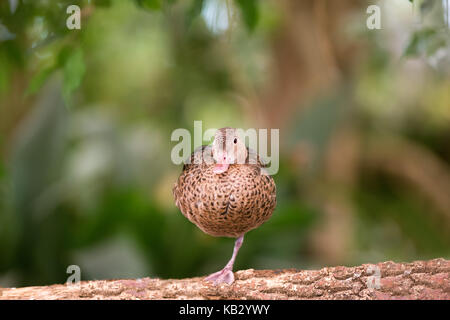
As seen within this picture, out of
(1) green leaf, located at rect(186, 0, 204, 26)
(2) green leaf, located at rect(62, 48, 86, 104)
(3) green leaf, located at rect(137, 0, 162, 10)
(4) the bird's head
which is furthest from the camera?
(3) green leaf, located at rect(137, 0, 162, 10)

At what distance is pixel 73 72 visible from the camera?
1140mm

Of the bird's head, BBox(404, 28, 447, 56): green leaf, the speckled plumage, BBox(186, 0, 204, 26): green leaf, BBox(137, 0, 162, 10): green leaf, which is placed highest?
BBox(137, 0, 162, 10): green leaf

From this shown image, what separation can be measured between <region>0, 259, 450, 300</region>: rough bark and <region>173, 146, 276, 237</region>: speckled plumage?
0.89 feet

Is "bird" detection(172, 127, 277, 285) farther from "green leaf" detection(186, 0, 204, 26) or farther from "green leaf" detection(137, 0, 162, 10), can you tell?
"green leaf" detection(137, 0, 162, 10)

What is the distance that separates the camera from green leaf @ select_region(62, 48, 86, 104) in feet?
3.62

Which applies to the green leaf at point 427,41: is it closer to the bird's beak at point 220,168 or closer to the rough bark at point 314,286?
the rough bark at point 314,286

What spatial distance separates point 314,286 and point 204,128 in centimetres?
168

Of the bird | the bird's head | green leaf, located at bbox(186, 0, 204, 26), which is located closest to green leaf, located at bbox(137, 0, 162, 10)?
green leaf, located at bbox(186, 0, 204, 26)

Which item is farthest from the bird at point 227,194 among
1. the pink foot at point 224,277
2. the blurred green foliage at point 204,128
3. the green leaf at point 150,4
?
the blurred green foliage at point 204,128

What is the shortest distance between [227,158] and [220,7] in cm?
57

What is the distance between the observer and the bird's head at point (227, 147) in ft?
2.60

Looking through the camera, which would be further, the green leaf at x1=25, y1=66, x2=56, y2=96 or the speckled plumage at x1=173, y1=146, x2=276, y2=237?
the green leaf at x1=25, y1=66, x2=56, y2=96

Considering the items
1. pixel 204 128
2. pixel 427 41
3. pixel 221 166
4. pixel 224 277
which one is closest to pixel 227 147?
pixel 221 166
